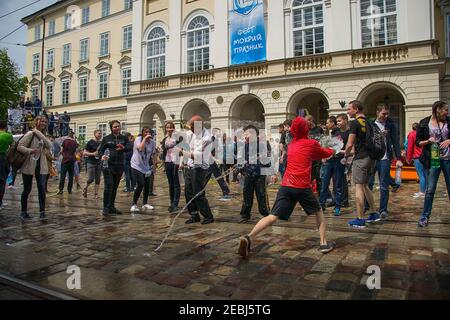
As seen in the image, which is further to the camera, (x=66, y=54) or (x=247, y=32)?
(x=66, y=54)

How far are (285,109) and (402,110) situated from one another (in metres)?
6.60

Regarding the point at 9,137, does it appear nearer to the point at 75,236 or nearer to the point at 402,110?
the point at 75,236

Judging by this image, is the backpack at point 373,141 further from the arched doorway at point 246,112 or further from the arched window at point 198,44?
the arched window at point 198,44

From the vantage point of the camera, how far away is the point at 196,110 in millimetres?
26062

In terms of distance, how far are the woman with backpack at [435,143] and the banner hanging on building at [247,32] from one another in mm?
16940

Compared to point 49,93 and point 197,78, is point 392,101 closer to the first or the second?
point 197,78

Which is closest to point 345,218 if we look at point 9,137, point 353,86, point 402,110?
point 9,137

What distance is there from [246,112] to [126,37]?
15052mm

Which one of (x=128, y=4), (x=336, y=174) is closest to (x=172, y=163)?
(x=336, y=174)

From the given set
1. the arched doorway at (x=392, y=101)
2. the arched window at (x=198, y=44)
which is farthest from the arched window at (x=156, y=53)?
the arched doorway at (x=392, y=101)

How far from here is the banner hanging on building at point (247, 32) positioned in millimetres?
21469

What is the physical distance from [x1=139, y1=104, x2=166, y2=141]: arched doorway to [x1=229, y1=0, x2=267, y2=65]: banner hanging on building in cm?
791

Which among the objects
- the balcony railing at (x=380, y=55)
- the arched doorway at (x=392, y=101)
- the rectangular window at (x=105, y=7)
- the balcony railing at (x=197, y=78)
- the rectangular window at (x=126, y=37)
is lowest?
the arched doorway at (x=392, y=101)

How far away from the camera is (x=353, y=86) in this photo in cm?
1914
